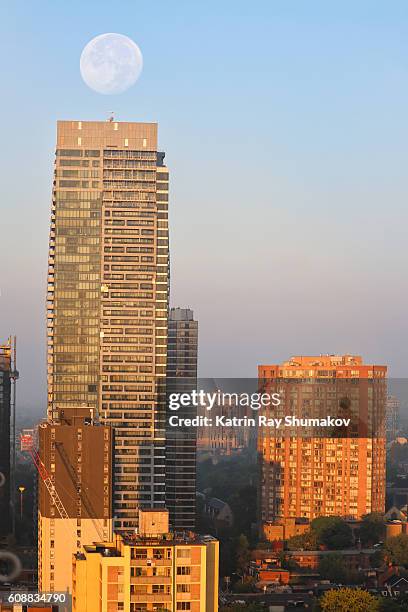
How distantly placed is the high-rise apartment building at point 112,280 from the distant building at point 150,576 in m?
15.4

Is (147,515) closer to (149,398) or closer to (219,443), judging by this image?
(149,398)

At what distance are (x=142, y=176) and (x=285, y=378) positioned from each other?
19.3ft

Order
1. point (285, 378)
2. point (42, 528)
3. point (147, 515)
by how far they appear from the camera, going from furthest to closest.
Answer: point (285, 378) < point (42, 528) < point (147, 515)

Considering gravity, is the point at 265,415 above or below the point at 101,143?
below

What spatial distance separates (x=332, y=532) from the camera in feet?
105

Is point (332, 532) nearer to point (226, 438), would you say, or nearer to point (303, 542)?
point (303, 542)

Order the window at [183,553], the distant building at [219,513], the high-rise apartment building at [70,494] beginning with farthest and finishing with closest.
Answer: the distant building at [219,513]
the high-rise apartment building at [70,494]
the window at [183,553]

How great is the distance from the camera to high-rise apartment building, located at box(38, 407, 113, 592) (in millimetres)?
20859

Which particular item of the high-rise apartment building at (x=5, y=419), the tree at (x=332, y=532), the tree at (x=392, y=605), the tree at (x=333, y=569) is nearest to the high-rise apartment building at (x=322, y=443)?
the tree at (x=332, y=532)

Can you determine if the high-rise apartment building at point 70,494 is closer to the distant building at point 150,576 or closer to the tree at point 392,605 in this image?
the tree at point 392,605

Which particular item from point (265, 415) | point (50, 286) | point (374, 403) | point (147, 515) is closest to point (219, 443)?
point (265, 415)

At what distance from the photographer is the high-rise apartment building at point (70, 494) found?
821 inches

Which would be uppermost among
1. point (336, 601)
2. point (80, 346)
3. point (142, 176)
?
point (142, 176)

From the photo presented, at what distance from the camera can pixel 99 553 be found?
14.3m
